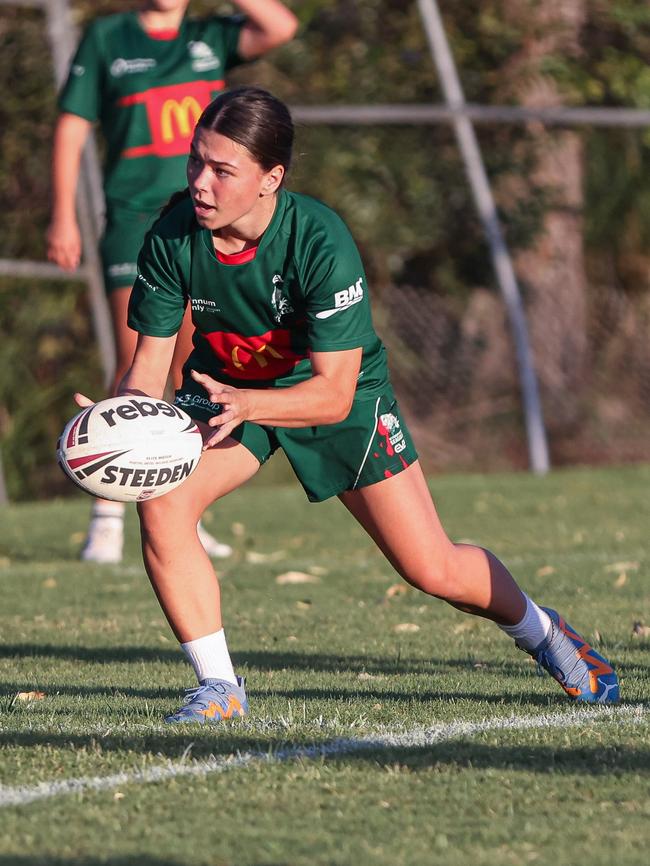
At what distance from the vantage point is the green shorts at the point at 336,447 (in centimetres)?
467

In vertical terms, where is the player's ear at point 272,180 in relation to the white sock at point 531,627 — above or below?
above

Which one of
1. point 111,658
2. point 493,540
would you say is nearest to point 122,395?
point 111,658

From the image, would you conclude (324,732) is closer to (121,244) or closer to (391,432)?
(391,432)

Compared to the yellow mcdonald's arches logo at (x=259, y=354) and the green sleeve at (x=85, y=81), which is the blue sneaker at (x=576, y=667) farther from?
the green sleeve at (x=85, y=81)

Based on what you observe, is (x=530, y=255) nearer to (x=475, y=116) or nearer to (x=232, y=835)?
(x=475, y=116)

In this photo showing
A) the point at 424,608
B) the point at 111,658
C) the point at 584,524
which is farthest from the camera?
the point at 584,524

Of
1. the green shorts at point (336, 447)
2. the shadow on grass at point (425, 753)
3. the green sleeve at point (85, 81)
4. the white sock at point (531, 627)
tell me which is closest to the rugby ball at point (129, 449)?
the green shorts at point (336, 447)

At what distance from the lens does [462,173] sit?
46.7ft

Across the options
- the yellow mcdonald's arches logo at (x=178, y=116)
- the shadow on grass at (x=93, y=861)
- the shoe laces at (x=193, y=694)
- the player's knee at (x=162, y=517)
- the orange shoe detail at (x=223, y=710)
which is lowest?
the orange shoe detail at (x=223, y=710)

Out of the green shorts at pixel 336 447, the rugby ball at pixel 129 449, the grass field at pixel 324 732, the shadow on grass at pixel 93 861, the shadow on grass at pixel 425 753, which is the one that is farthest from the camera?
the green shorts at pixel 336 447

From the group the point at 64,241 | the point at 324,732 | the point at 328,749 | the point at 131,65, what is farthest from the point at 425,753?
the point at 131,65

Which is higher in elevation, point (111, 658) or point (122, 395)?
point (122, 395)

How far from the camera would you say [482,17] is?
14.6 m

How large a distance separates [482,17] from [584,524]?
6508mm
